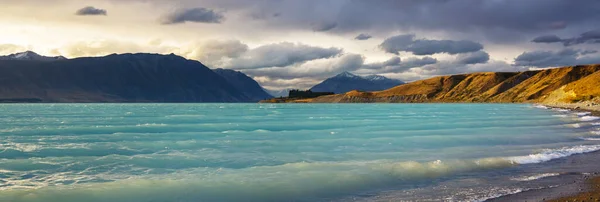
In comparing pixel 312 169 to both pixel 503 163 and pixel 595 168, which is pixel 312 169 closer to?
pixel 503 163

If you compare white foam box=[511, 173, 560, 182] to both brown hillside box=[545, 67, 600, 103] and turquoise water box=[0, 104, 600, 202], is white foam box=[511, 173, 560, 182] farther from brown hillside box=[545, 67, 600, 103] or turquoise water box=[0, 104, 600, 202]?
brown hillside box=[545, 67, 600, 103]

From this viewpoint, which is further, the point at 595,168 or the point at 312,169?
the point at 312,169

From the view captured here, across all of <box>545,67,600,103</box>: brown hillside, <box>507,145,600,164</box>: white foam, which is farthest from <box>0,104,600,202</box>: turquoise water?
<box>545,67,600,103</box>: brown hillside

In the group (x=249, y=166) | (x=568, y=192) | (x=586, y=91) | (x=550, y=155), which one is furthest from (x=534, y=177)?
(x=586, y=91)

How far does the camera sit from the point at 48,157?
25.8 meters

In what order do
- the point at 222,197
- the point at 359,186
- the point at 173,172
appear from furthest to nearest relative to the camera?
the point at 173,172, the point at 359,186, the point at 222,197

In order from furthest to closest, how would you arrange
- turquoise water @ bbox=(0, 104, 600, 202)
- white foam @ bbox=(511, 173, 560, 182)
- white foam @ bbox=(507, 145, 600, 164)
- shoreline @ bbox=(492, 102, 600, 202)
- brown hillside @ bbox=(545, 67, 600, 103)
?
brown hillside @ bbox=(545, 67, 600, 103) → white foam @ bbox=(507, 145, 600, 164) → white foam @ bbox=(511, 173, 560, 182) → turquoise water @ bbox=(0, 104, 600, 202) → shoreline @ bbox=(492, 102, 600, 202)

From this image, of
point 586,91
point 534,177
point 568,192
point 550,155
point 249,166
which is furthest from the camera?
point 586,91

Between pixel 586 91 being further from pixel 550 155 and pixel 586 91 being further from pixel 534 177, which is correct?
pixel 534 177

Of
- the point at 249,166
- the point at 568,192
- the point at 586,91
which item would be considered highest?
the point at 586,91

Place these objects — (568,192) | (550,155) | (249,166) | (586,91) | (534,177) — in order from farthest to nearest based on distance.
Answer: (586,91) < (550,155) < (249,166) < (534,177) < (568,192)

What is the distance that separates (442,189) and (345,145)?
16403 mm

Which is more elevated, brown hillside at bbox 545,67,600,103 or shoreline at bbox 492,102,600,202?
brown hillside at bbox 545,67,600,103

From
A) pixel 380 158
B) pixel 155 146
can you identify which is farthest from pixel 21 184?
pixel 380 158
